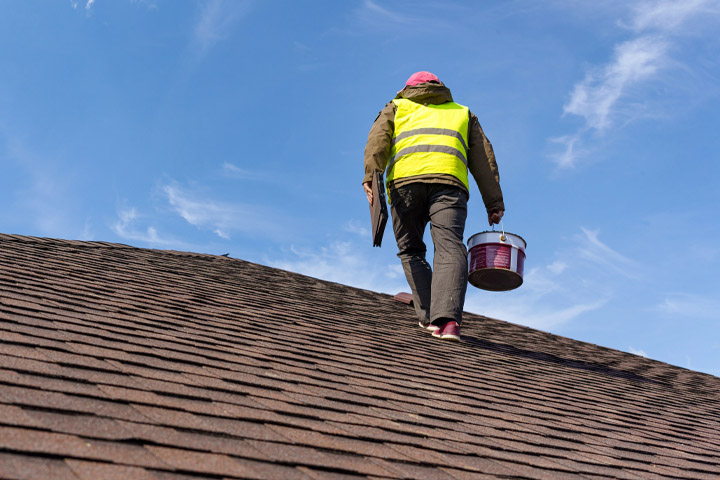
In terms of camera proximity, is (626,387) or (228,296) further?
(626,387)

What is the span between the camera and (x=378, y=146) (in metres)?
5.02

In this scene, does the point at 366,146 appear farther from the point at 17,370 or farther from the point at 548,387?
the point at 17,370

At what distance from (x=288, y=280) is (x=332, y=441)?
15.9 feet

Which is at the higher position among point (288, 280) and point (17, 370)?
point (288, 280)

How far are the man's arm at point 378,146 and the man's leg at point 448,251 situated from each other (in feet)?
1.34

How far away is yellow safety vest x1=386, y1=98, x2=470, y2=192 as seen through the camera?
4.97m

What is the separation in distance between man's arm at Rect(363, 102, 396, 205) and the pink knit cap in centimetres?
30

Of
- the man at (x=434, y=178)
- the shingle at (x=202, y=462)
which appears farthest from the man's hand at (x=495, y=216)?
the shingle at (x=202, y=462)

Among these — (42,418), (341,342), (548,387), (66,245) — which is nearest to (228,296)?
(341,342)

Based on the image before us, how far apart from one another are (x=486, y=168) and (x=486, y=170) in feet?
0.05

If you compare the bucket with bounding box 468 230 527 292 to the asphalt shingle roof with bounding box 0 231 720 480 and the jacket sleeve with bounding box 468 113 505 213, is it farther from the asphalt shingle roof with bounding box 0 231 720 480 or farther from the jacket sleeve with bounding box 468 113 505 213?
the asphalt shingle roof with bounding box 0 231 720 480

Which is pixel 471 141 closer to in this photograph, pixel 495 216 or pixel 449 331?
pixel 495 216

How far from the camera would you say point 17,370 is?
2.21 meters

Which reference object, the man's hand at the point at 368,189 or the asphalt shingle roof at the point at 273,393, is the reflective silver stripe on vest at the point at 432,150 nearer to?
the man's hand at the point at 368,189
